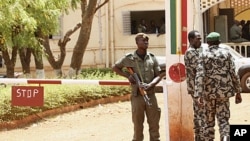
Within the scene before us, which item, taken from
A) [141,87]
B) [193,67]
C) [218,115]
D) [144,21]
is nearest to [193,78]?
[193,67]

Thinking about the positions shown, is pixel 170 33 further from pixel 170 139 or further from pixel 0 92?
pixel 0 92

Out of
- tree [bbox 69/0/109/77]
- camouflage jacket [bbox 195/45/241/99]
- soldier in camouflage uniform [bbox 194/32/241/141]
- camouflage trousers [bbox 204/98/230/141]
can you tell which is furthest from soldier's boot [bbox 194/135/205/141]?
tree [bbox 69/0/109/77]

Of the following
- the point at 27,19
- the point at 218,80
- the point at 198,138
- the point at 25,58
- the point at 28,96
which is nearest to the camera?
the point at 218,80

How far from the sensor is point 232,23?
21.8m

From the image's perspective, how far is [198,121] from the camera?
26.4ft

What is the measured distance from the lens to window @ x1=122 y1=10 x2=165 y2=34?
23516 millimetres

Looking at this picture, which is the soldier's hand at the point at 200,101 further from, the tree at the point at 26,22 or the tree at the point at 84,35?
the tree at the point at 84,35

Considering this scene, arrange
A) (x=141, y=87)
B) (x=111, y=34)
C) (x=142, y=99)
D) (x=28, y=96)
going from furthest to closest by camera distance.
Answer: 1. (x=111, y=34)
2. (x=28, y=96)
3. (x=142, y=99)
4. (x=141, y=87)

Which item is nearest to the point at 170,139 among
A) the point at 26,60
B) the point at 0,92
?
the point at 0,92

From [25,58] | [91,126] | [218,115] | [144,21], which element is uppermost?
[144,21]

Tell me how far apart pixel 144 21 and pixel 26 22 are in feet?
34.3

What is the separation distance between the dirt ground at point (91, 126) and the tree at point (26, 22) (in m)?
2.37

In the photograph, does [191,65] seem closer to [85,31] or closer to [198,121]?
[198,121]

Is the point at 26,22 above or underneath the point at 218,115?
above
